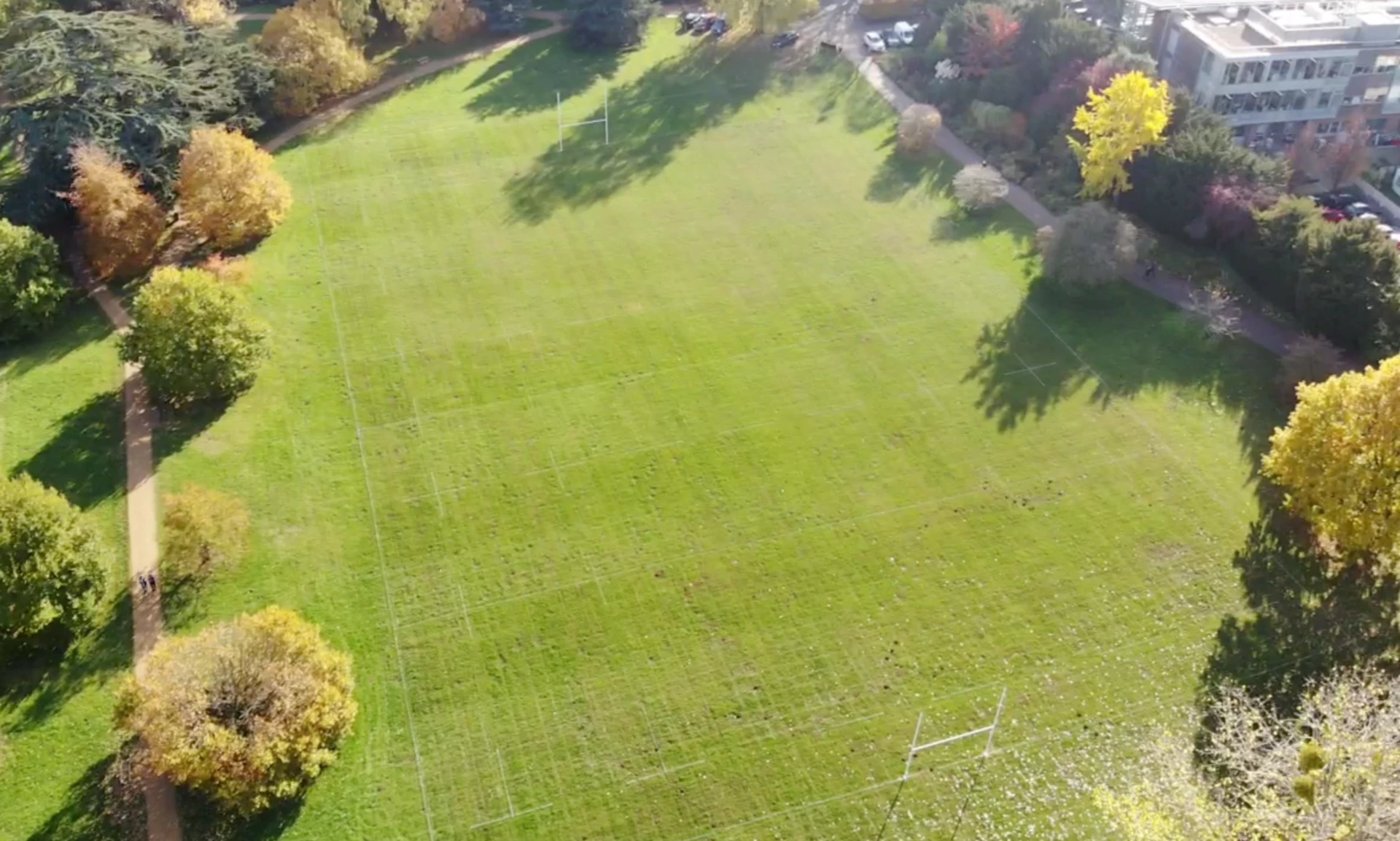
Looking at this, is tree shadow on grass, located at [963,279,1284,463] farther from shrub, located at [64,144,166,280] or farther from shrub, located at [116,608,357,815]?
shrub, located at [64,144,166,280]

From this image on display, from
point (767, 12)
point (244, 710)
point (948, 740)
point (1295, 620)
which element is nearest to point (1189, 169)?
point (1295, 620)

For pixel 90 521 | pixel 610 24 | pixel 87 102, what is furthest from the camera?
pixel 610 24

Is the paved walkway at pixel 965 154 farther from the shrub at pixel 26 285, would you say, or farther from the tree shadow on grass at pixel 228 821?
the shrub at pixel 26 285

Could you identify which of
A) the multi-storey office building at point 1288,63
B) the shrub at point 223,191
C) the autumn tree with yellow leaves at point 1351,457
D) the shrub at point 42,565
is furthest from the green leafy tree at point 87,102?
the multi-storey office building at point 1288,63

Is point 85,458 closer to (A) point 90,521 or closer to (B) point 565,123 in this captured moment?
(A) point 90,521

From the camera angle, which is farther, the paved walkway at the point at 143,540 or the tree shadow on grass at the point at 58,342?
the tree shadow on grass at the point at 58,342

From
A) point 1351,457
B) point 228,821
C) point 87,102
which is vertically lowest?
point 228,821

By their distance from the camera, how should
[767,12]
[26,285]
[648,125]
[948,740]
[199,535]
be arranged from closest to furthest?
[948,740]
[199,535]
[26,285]
[648,125]
[767,12]

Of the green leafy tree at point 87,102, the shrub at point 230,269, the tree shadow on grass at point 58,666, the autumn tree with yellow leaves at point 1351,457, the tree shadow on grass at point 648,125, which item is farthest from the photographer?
the tree shadow on grass at point 648,125
